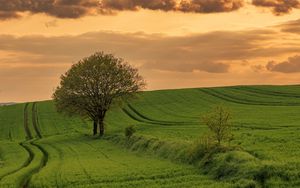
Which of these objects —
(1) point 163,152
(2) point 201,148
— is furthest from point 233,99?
(2) point 201,148

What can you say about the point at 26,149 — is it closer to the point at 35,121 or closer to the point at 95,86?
the point at 95,86

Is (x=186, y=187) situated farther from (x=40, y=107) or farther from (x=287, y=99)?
(x=40, y=107)

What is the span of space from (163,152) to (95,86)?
45058 mm

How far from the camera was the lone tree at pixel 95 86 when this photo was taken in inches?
3625

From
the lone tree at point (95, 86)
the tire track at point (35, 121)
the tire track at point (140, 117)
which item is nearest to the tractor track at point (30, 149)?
the tire track at point (35, 121)

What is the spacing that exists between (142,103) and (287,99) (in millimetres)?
42332

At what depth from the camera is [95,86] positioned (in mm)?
92500

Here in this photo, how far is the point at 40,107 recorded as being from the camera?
478ft

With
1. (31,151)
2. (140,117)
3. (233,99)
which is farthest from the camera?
(233,99)

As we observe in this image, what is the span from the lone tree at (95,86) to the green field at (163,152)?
22.1 feet

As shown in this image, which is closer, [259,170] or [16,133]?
[259,170]

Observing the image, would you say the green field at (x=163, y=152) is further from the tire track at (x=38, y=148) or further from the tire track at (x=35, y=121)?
the tire track at (x=35, y=121)

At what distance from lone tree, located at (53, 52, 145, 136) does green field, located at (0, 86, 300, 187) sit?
6.75 metres

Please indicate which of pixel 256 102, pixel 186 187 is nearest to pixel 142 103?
pixel 256 102
